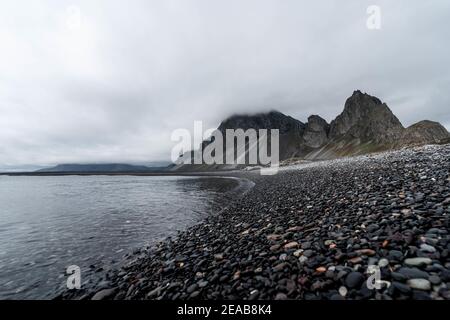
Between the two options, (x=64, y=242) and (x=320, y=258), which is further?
(x=64, y=242)

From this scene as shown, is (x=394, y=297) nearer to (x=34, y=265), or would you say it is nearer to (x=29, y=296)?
(x=29, y=296)

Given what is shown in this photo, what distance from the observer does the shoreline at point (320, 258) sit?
159 inches

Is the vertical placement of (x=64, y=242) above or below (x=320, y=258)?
below

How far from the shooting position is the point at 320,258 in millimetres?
5125

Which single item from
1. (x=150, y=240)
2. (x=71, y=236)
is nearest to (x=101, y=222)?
(x=71, y=236)

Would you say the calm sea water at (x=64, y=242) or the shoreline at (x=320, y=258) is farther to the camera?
the calm sea water at (x=64, y=242)

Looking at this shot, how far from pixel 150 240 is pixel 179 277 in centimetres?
686

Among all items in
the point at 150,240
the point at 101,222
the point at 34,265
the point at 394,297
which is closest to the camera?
the point at 394,297

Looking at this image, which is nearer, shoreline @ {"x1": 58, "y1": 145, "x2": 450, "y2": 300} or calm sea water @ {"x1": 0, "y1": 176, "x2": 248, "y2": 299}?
shoreline @ {"x1": 58, "y1": 145, "x2": 450, "y2": 300}

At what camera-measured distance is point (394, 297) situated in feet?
11.6

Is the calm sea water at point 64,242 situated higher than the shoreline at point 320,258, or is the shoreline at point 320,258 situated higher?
the shoreline at point 320,258

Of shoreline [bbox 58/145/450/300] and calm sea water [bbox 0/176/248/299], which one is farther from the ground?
shoreline [bbox 58/145/450/300]

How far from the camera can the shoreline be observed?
4036 millimetres
